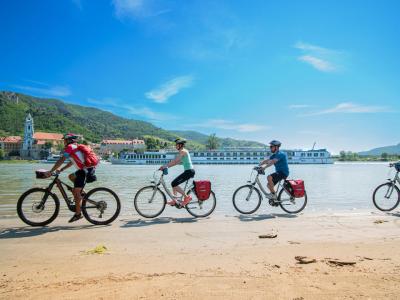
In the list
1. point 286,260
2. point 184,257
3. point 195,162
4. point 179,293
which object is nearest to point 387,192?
point 286,260

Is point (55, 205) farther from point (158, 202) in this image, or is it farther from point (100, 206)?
point (158, 202)

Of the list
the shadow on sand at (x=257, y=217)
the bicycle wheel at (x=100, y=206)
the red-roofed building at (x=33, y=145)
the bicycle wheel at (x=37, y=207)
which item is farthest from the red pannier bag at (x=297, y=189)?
the red-roofed building at (x=33, y=145)

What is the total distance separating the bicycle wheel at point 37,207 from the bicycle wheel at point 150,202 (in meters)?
2.14

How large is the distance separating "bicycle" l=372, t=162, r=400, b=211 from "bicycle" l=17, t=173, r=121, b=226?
819 cm

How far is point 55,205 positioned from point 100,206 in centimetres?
101

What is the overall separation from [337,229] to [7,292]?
644 cm

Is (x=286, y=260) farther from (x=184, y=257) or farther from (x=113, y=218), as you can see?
(x=113, y=218)

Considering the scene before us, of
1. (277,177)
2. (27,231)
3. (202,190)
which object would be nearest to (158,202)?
(202,190)

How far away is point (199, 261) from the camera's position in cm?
478

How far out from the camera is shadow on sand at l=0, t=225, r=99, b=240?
6691mm

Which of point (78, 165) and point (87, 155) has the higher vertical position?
point (87, 155)

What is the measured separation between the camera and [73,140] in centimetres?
786

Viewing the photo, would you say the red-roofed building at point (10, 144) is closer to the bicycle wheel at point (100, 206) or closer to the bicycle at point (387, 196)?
the bicycle wheel at point (100, 206)

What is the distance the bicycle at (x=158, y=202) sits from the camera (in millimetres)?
8852
